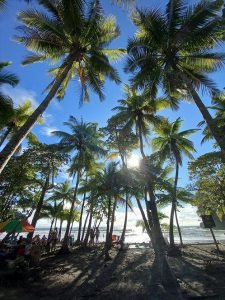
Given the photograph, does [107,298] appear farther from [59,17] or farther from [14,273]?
[59,17]

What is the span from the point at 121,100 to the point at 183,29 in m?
10.0

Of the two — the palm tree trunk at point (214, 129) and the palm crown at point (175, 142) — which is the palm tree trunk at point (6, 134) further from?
the palm tree trunk at point (214, 129)

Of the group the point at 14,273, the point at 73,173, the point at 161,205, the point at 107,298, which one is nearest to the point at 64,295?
the point at 107,298

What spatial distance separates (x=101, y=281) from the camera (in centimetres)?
1259

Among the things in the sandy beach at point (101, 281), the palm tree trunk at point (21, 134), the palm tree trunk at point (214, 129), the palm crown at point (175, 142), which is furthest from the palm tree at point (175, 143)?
the palm tree trunk at point (21, 134)

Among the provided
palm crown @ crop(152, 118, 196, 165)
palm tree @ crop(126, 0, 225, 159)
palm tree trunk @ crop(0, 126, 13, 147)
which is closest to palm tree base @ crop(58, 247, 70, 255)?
palm tree trunk @ crop(0, 126, 13, 147)

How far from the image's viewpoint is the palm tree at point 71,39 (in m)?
11.5

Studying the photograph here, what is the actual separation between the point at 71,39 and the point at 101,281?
12496 mm

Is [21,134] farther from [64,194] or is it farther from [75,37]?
[64,194]

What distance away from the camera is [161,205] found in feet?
100.0

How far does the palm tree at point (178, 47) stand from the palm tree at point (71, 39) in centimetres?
170

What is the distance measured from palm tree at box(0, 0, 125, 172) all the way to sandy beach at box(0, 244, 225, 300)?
686 cm

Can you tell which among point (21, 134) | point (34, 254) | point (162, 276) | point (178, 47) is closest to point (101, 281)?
point (162, 276)

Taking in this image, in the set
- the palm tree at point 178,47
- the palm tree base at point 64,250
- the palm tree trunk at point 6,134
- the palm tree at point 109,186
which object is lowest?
the palm tree base at point 64,250
